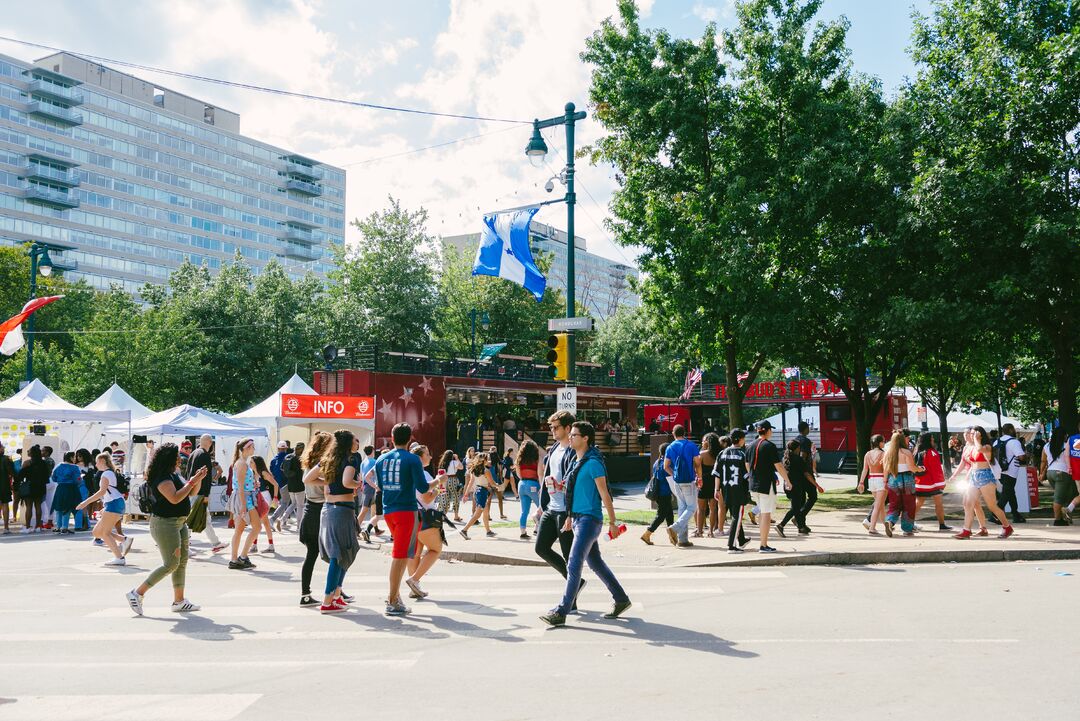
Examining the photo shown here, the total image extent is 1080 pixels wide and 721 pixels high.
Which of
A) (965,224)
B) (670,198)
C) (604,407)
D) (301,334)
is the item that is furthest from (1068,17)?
(301,334)

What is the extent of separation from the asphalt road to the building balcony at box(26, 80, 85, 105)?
9202 centimetres

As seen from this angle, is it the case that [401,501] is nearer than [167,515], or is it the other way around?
[401,501]

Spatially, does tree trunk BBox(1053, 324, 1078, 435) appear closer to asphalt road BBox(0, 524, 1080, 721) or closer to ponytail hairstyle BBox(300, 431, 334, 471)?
asphalt road BBox(0, 524, 1080, 721)

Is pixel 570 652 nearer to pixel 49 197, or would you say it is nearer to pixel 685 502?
pixel 685 502

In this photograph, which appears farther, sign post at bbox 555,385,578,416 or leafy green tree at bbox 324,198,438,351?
leafy green tree at bbox 324,198,438,351

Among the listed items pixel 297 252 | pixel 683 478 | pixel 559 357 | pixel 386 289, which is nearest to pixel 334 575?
pixel 683 478

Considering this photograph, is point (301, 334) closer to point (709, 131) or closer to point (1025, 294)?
point (709, 131)

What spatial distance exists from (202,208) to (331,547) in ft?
342

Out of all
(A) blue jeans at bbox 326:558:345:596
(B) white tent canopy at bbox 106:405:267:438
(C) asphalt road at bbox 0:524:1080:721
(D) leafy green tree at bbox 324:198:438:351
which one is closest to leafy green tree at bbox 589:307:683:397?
(D) leafy green tree at bbox 324:198:438:351

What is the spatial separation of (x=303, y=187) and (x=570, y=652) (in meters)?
119

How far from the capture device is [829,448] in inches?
1531

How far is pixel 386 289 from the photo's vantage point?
139ft

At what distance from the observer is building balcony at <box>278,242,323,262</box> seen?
115000 millimetres

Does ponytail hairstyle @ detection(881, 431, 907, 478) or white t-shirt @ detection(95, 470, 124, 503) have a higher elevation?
ponytail hairstyle @ detection(881, 431, 907, 478)
